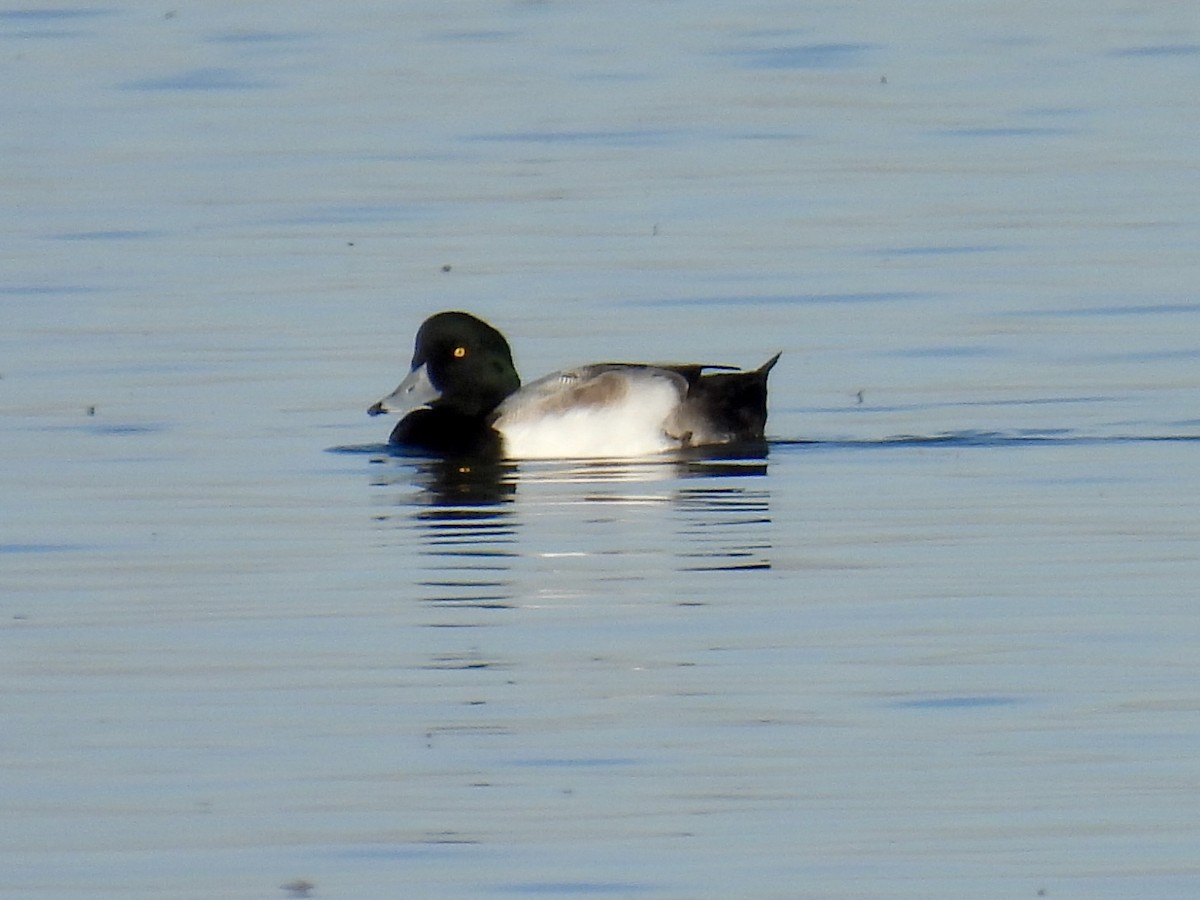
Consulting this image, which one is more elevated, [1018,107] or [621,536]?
[1018,107]

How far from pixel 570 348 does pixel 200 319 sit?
187 centimetres

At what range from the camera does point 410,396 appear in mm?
13047

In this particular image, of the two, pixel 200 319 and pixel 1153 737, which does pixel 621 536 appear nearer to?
pixel 1153 737

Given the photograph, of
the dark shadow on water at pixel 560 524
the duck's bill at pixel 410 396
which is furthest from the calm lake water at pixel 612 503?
the duck's bill at pixel 410 396

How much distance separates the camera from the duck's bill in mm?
12945

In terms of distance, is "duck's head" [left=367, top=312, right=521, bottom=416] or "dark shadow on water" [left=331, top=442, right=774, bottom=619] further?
"duck's head" [left=367, top=312, right=521, bottom=416]

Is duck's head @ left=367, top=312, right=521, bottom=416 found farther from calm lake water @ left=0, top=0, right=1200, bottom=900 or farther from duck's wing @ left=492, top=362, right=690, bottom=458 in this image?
duck's wing @ left=492, top=362, right=690, bottom=458

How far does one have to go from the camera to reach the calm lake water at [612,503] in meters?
6.79

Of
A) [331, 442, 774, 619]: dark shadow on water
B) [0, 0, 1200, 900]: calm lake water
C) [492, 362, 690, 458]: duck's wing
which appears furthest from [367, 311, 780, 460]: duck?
[0, 0, 1200, 900]: calm lake water

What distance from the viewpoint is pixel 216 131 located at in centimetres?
2228


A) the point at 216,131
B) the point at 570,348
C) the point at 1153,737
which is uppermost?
the point at 216,131

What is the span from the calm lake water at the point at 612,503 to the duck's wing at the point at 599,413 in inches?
12.5

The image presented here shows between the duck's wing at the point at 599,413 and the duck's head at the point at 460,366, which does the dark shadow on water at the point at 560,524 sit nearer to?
the duck's wing at the point at 599,413

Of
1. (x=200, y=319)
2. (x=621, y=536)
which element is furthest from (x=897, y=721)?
(x=200, y=319)
